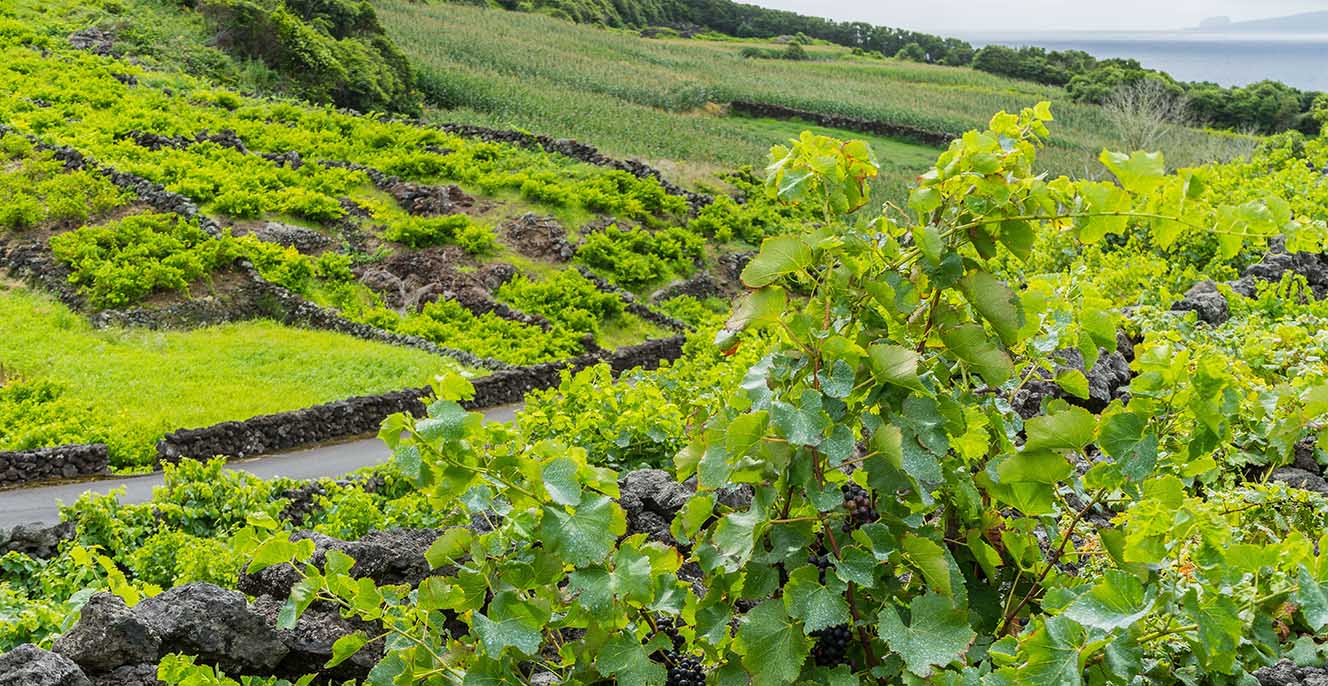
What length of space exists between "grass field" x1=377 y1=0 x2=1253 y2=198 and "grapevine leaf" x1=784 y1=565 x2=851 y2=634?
31.2m

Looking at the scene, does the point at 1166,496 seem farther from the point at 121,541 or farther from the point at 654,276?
the point at 654,276

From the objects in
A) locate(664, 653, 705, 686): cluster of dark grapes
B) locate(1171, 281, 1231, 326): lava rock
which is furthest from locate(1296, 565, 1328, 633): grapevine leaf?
locate(1171, 281, 1231, 326): lava rock

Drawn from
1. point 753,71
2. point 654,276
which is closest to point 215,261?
point 654,276

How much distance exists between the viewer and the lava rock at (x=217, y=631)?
4.57m

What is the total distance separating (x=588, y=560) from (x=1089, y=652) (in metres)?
1.08

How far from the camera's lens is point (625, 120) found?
44031 mm

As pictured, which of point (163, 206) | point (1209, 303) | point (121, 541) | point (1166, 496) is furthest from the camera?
point (163, 206)

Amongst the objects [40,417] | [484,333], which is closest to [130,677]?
[40,417]

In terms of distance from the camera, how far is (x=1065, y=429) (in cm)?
260

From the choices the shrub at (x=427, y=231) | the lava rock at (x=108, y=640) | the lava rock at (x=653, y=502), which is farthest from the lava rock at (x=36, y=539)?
the shrub at (x=427, y=231)

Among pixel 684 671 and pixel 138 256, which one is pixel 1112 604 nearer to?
pixel 684 671

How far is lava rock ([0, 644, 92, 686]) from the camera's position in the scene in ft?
13.3

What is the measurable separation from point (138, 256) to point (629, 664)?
22.7 m

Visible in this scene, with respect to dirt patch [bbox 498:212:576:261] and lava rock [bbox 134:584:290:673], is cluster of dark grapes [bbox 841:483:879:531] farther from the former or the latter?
dirt patch [bbox 498:212:576:261]
